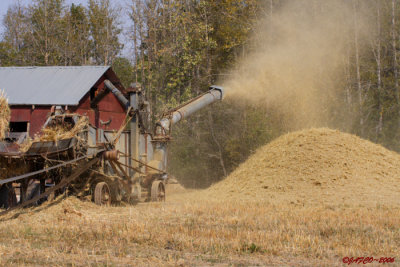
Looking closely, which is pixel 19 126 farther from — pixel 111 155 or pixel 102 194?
pixel 111 155

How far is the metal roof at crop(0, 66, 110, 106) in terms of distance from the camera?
16.4 m

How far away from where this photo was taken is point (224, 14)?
2438cm

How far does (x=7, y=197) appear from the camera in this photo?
11555mm

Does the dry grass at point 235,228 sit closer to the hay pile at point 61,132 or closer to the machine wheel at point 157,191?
the machine wheel at point 157,191

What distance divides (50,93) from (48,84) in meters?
0.73

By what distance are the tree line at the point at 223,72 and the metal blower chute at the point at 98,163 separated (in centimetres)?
669

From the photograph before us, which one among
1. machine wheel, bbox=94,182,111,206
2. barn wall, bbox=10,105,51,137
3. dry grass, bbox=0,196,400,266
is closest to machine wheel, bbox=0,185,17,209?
dry grass, bbox=0,196,400,266

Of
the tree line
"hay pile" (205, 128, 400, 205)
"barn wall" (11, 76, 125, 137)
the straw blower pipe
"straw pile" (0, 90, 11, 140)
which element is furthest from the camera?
the tree line

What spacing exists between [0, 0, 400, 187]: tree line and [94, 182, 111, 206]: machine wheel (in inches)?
345

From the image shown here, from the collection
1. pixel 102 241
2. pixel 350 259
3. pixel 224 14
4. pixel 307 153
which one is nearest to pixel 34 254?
pixel 102 241

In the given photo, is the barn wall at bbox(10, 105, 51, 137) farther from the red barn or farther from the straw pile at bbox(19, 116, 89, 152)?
the straw pile at bbox(19, 116, 89, 152)

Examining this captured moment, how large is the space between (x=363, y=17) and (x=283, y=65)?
7.99m

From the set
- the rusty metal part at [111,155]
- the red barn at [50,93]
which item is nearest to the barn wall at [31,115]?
the red barn at [50,93]

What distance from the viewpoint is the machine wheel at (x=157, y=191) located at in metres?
12.6
